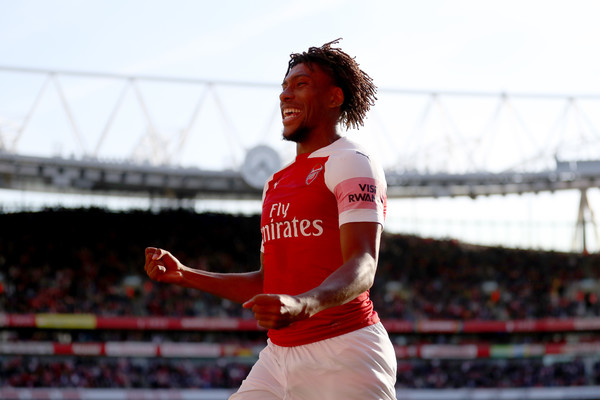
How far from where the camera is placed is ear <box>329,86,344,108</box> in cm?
364

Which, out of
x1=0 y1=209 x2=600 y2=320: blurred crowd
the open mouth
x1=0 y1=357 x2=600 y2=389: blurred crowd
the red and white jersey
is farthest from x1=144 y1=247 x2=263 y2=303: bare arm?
x1=0 y1=209 x2=600 y2=320: blurred crowd

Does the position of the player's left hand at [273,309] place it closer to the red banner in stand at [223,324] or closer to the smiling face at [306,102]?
the smiling face at [306,102]

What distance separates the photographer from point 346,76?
3.65 meters

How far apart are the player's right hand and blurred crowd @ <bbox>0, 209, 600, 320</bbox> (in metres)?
27.6

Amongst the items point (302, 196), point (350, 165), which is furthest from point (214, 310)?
point (350, 165)

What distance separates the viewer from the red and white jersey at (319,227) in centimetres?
328

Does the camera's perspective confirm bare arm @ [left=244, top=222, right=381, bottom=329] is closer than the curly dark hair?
Yes

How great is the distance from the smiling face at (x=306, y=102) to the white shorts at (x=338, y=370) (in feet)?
3.16

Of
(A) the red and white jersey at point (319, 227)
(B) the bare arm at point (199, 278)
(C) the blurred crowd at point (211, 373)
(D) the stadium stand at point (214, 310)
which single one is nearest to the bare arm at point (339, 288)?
(A) the red and white jersey at point (319, 227)

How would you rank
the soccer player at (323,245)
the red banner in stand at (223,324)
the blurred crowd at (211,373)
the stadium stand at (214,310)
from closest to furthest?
the soccer player at (323,245) < the blurred crowd at (211,373) < the red banner in stand at (223,324) < the stadium stand at (214,310)

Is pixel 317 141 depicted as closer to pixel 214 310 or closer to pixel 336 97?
pixel 336 97

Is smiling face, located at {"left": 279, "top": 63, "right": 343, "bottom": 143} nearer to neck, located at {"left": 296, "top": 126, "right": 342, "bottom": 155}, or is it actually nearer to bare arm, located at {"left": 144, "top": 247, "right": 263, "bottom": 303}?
neck, located at {"left": 296, "top": 126, "right": 342, "bottom": 155}

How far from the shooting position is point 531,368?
112 feet

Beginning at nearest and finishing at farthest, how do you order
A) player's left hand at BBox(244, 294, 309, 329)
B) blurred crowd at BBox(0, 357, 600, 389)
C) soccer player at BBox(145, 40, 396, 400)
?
1. player's left hand at BBox(244, 294, 309, 329)
2. soccer player at BBox(145, 40, 396, 400)
3. blurred crowd at BBox(0, 357, 600, 389)
